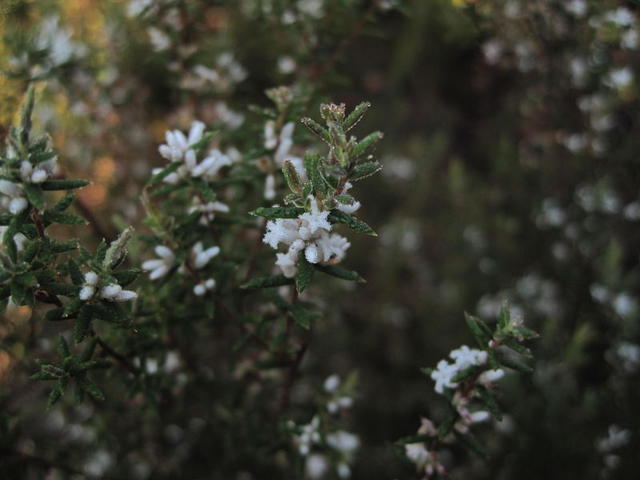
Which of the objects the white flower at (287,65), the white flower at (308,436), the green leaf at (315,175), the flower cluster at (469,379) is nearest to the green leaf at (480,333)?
the flower cluster at (469,379)

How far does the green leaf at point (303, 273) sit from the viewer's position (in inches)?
Result: 61.6

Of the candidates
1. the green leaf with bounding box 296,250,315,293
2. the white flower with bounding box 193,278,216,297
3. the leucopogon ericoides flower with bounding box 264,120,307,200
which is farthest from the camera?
the leucopogon ericoides flower with bounding box 264,120,307,200

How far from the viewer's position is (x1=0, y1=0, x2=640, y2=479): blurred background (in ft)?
9.64

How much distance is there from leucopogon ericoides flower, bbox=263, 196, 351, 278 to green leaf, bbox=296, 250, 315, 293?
2 cm

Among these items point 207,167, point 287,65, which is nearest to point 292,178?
Answer: point 207,167

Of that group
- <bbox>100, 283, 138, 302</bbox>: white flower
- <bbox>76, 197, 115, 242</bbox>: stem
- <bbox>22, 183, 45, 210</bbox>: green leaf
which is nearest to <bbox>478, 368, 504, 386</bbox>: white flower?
<bbox>100, 283, 138, 302</bbox>: white flower

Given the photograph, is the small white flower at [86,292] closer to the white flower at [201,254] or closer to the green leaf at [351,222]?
the white flower at [201,254]

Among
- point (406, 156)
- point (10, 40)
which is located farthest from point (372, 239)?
point (10, 40)

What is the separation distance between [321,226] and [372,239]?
328 cm

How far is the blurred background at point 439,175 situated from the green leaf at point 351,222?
1.10 m

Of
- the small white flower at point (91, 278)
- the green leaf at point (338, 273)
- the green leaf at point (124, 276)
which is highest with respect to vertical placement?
the green leaf at point (338, 273)

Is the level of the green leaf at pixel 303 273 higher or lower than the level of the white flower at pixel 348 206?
lower

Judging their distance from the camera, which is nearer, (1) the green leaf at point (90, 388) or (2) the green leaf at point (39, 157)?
(2) the green leaf at point (39, 157)

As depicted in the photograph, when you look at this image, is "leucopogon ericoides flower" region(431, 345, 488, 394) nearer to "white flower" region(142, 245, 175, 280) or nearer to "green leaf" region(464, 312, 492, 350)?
"green leaf" region(464, 312, 492, 350)
